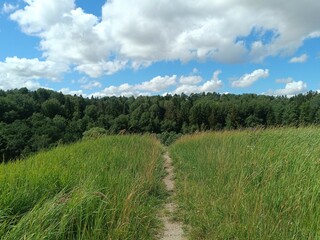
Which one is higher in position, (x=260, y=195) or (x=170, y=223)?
(x=260, y=195)

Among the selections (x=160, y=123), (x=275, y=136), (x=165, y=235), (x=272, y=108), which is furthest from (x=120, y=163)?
(x=160, y=123)

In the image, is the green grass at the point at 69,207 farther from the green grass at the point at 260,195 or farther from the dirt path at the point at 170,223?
the green grass at the point at 260,195

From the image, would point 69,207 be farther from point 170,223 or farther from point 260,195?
point 260,195

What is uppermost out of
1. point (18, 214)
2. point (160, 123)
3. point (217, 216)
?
point (18, 214)

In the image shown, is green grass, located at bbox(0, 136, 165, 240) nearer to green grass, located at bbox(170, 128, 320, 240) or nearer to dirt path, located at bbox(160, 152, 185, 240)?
dirt path, located at bbox(160, 152, 185, 240)

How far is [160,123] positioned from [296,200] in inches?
2675

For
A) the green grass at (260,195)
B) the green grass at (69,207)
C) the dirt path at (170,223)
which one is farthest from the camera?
the dirt path at (170,223)

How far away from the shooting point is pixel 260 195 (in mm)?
4605

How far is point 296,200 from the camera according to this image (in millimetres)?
4086

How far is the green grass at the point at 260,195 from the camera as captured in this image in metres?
3.81

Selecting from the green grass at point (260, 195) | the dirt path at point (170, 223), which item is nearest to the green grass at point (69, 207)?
the dirt path at point (170, 223)

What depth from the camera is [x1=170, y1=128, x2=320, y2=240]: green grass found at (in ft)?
12.5

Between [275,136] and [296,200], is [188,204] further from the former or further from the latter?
[275,136]

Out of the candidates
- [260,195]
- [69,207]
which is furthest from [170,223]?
[69,207]
